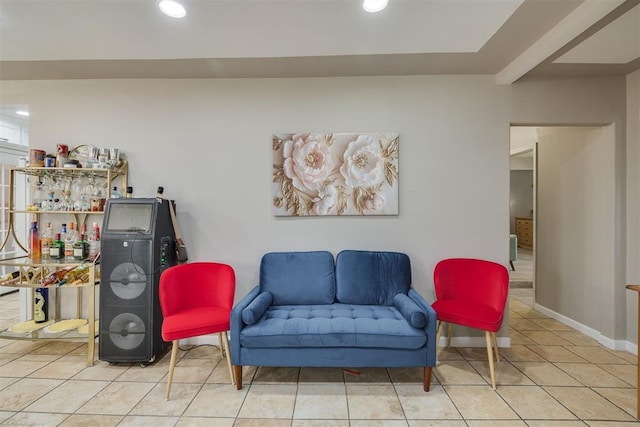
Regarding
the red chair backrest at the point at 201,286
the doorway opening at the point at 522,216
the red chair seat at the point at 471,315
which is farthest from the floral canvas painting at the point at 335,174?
the doorway opening at the point at 522,216

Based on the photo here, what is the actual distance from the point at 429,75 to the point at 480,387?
2685mm

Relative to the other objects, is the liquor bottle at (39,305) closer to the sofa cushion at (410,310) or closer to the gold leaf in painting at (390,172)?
the sofa cushion at (410,310)

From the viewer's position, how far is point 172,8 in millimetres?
2078

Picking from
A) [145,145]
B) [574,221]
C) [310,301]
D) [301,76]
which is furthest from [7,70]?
[574,221]

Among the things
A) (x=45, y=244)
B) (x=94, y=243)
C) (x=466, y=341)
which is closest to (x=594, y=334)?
(x=466, y=341)

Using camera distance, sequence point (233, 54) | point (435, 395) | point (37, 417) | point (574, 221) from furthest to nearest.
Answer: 1. point (574, 221)
2. point (233, 54)
3. point (435, 395)
4. point (37, 417)

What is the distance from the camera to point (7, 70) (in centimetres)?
270

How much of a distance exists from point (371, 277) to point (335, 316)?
1.74 feet

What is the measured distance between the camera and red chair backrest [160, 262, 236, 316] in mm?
2395

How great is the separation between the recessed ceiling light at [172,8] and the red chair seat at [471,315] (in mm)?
2977

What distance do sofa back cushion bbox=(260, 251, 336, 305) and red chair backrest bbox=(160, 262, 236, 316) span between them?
0.31m

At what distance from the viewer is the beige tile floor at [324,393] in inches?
71.9

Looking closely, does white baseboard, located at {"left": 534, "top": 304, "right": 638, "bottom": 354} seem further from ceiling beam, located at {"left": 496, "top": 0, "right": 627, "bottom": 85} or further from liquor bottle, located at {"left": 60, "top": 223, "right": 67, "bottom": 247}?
liquor bottle, located at {"left": 60, "top": 223, "right": 67, "bottom": 247}

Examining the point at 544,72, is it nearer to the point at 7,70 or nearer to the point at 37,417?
the point at 37,417
